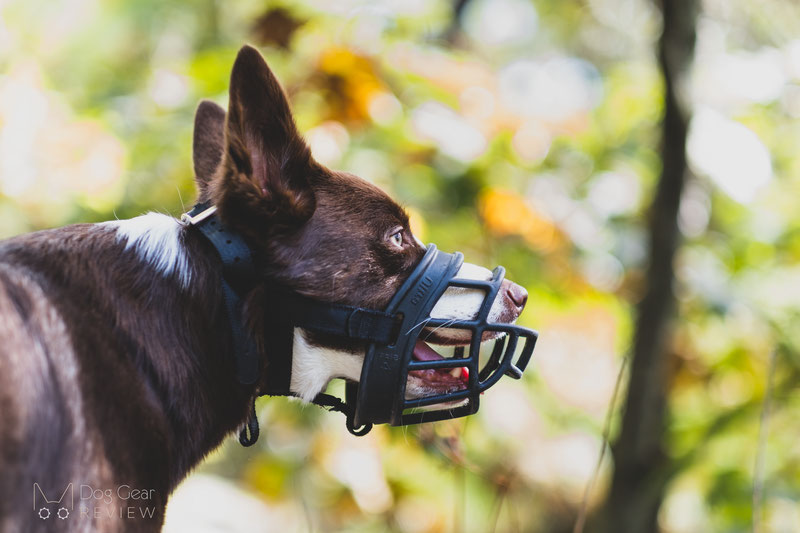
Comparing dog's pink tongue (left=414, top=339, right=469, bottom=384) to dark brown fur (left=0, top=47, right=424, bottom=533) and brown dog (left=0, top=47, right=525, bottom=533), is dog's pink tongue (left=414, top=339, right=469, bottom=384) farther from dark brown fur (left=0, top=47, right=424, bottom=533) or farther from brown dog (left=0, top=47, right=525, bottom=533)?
dark brown fur (left=0, top=47, right=424, bottom=533)

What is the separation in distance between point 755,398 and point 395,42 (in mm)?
3238

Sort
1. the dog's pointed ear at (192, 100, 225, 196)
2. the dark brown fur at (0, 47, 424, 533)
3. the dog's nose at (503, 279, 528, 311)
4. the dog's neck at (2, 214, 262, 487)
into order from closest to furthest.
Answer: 1. the dark brown fur at (0, 47, 424, 533)
2. the dog's neck at (2, 214, 262, 487)
3. the dog's nose at (503, 279, 528, 311)
4. the dog's pointed ear at (192, 100, 225, 196)

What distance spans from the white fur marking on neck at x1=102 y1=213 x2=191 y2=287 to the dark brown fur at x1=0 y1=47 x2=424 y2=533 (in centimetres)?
2

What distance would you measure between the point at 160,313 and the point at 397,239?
2.41 feet

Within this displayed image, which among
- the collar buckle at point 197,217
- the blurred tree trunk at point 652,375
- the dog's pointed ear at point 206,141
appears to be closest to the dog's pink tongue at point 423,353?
the collar buckle at point 197,217

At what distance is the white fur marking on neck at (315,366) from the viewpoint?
2.16 meters

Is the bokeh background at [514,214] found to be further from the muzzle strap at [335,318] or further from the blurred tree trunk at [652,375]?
the muzzle strap at [335,318]

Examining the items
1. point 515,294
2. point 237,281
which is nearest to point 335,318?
point 237,281

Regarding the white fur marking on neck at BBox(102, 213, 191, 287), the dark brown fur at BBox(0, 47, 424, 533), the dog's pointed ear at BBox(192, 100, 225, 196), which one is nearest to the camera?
the dark brown fur at BBox(0, 47, 424, 533)

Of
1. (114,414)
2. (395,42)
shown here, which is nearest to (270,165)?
(114,414)

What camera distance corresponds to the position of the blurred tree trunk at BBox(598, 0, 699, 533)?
4.20m

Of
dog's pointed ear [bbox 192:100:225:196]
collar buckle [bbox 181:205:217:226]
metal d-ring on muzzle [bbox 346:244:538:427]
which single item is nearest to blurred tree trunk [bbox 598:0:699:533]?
metal d-ring on muzzle [bbox 346:244:538:427]

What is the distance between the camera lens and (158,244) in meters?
1.97

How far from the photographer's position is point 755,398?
4551 millimetres
